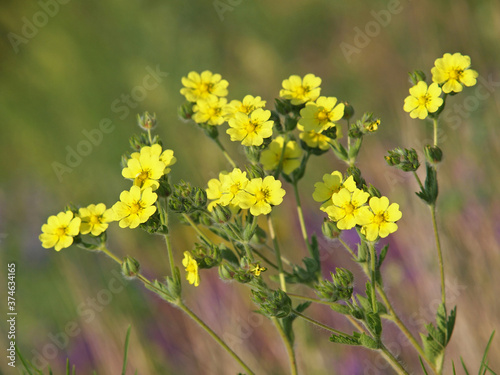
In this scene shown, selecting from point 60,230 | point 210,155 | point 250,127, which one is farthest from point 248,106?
point 210,155

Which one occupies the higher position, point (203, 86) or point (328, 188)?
point (203, 86)

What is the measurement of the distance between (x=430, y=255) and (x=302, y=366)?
25.6 inches

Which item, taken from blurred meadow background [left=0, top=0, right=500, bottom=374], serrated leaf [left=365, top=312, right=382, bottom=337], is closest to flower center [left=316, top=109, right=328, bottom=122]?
serrated leaf [left=365, top=312, right=382, bottom=337]

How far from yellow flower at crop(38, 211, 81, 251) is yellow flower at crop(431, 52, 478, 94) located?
2.97 ft

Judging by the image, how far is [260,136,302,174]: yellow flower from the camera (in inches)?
51.4

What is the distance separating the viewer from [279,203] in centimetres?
109

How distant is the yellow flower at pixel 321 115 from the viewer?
122cm

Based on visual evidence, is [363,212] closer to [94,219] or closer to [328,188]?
[328,188]

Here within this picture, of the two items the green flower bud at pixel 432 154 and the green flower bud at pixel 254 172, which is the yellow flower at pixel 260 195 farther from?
the green flower bud at pixel 432 154

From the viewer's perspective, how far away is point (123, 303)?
262 cm

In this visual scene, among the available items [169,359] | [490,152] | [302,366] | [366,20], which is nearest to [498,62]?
[490,152]

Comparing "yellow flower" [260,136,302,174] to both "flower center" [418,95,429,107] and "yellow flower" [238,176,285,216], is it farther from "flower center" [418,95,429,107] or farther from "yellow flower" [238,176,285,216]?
"flower center" [418,95,429,107]

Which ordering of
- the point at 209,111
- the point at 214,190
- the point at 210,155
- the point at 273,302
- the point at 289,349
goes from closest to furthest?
1. the point at 273,302
2. the point at 289,349
3. the point at 214,190
4. the point at 209,111
5. the point at 210,155

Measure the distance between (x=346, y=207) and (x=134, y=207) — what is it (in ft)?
1.49
